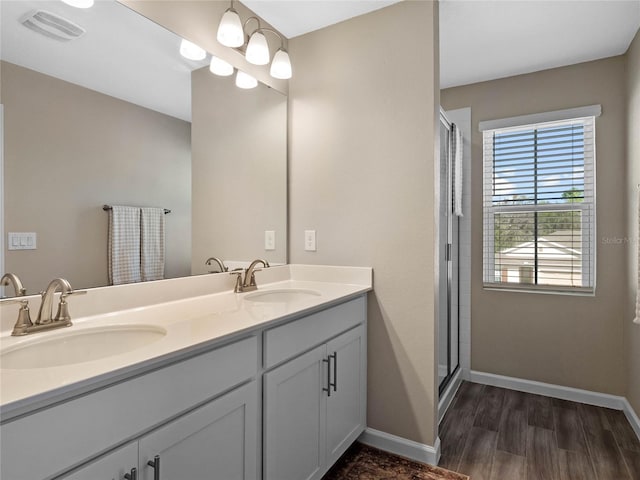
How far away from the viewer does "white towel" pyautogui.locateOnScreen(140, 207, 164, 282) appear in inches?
60.9

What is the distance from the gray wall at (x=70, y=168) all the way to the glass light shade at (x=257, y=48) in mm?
590

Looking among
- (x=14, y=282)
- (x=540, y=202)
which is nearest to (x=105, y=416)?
(x=14, y=282)

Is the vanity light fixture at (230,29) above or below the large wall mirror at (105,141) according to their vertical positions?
above

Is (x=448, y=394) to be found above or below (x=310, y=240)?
below

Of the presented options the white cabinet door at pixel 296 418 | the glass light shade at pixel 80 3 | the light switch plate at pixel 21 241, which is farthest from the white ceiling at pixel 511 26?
the white cabinet door at pixel 296 418

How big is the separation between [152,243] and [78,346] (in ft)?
1.71

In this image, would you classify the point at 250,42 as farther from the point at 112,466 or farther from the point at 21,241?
the point at 112,466

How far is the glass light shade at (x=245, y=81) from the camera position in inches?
81.3

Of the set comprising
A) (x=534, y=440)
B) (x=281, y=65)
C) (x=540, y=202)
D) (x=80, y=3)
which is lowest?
(x=534, y=440)

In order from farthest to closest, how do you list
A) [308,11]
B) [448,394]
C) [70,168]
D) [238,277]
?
[448,394]
[308,11]
[238,277]
[70,168]

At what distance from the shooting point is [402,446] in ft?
6.58

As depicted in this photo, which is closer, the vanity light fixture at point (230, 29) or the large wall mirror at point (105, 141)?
the large wall mirror at point (105, 141)

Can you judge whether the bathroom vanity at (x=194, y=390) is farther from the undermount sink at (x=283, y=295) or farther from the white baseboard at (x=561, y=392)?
the white baseboard at (x=561, y=392)

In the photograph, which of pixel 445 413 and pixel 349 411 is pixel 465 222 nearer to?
pixel 445 413
